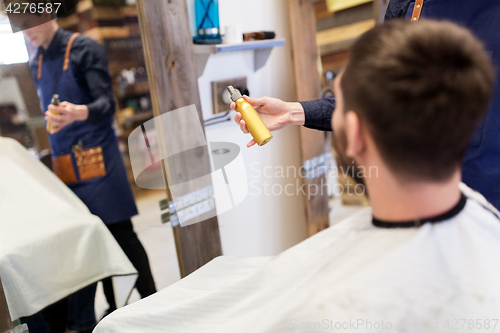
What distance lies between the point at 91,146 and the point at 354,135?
1126 mm

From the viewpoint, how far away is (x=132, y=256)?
64.7 inches

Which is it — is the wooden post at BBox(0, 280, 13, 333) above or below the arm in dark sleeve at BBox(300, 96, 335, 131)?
below

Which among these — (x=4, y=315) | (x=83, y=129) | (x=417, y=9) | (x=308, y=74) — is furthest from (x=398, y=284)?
(x=308, y=74)

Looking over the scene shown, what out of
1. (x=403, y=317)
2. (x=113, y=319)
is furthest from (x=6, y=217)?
(x=403, y=317)

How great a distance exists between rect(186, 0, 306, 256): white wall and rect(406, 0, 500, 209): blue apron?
93 centimetres

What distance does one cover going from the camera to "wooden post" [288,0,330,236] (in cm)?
217

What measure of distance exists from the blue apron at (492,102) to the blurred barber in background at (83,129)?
1.20 meters

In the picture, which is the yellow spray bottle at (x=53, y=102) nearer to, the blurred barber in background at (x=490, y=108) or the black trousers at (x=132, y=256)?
the black trousers at (x=132, y=256)

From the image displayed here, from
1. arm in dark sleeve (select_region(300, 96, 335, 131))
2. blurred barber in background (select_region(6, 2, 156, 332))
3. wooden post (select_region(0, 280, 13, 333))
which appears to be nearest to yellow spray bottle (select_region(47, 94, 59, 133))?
blurred barber in background (select_region(6, 2, 156, 332))

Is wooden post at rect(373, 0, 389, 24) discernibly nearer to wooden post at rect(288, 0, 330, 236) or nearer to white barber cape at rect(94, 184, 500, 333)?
wooden post at rect(288, 0, 330, 236)


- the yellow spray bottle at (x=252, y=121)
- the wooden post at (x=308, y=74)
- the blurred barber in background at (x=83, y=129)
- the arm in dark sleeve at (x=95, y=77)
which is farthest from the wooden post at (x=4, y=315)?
the wooden post at (x=308, y=74)

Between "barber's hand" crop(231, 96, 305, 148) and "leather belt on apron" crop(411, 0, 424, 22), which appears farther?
"barber's hand" crop(231, 96, 305, 148)

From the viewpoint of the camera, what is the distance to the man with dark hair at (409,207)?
27.9 inches

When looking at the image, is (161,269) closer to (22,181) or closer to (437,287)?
(22,181)
